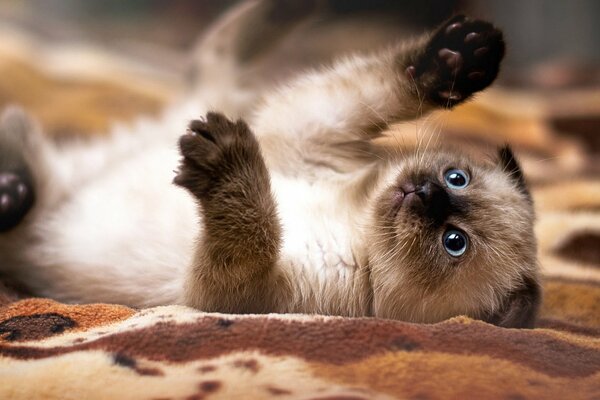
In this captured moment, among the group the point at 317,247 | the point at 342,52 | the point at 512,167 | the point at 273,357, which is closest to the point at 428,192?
the point at 317,247

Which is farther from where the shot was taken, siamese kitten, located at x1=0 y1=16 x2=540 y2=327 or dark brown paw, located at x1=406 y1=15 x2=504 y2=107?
dark brown paw, located at x1=406 y1=15 x2=504 y2=107

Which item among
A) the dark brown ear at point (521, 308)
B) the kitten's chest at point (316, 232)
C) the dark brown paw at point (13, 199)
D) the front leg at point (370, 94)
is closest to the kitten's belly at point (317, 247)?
the kitten's chest at point (316, 232)

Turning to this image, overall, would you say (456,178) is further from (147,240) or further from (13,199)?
(13,199)

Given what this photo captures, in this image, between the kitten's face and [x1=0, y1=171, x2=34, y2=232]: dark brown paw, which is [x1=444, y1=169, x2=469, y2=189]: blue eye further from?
[x1=0, y1=171, x2=34, y2=232]: dark brown paw

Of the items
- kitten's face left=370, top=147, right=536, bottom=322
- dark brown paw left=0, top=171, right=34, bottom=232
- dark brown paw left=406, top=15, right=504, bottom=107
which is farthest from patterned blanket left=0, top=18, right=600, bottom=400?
dark brown paw left=406, top=15, right=504, bottom=107

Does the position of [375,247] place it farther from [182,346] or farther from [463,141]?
[463,141]

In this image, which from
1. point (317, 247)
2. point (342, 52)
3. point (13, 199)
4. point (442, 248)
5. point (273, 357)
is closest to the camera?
point (273, 357)

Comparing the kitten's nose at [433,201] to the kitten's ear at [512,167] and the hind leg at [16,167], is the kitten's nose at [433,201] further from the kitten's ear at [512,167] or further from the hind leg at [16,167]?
the hind leg at [16,167]
